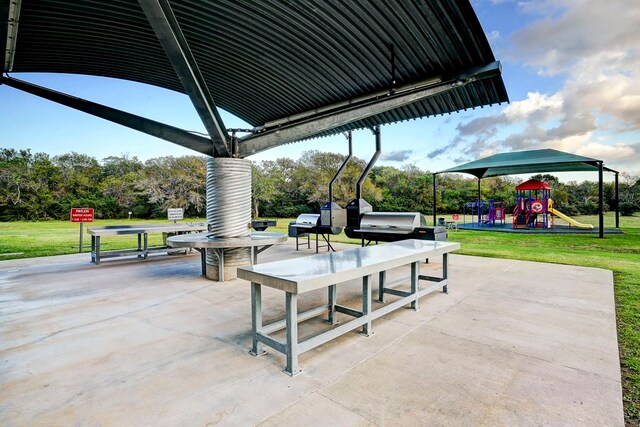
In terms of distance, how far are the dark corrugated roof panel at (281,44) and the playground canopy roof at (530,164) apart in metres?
9.27

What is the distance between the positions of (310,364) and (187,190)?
24.9 meters

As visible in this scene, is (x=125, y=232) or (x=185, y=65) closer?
(x=185, y=65)

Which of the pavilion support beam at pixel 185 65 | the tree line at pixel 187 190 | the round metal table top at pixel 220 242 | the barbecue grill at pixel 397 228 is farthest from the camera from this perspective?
the tree line at pixel 187 190

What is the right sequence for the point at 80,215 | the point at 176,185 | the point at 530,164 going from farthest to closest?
the point at 176,185
the point at 530,164
the point at 80,215

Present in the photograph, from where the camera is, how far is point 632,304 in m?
3.37

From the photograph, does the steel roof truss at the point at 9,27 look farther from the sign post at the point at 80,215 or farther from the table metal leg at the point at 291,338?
the sign post at the point at 80,215

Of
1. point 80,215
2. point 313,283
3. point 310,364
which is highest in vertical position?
point 80,215

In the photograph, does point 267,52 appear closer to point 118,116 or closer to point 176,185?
point 118,116

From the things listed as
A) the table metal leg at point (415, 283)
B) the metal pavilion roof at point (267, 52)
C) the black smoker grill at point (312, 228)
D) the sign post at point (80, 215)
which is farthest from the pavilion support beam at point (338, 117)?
the sign post at point (80, 215)

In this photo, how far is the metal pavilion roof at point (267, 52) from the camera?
3264 millimetres

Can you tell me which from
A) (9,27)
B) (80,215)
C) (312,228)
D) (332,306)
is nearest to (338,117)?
(332,306)

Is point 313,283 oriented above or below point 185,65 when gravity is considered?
below

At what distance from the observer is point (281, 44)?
402 cm

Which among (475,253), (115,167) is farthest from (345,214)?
(115,167)
